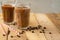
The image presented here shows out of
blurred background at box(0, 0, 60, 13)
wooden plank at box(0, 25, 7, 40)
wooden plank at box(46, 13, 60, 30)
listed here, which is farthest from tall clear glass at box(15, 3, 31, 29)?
blurred background at box(0, 0, 60, 13)

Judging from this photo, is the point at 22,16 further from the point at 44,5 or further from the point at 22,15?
the point at 44,5

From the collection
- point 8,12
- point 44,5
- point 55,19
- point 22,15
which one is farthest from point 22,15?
point 44,5

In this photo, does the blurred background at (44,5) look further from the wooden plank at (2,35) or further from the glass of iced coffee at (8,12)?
the wooden plank at (2,35)

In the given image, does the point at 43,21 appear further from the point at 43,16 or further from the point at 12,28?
the point at 12,28

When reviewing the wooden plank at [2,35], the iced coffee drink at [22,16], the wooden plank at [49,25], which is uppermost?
the iced coffee drink at [22,16]

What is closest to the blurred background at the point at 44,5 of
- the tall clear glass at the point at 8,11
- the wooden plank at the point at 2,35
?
the tall clear glass at the point at 8,11

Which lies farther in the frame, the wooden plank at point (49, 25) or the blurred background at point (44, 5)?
the blurred background at point (44, 5)

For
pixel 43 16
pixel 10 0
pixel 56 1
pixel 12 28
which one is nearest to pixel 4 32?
pixel 12 28
